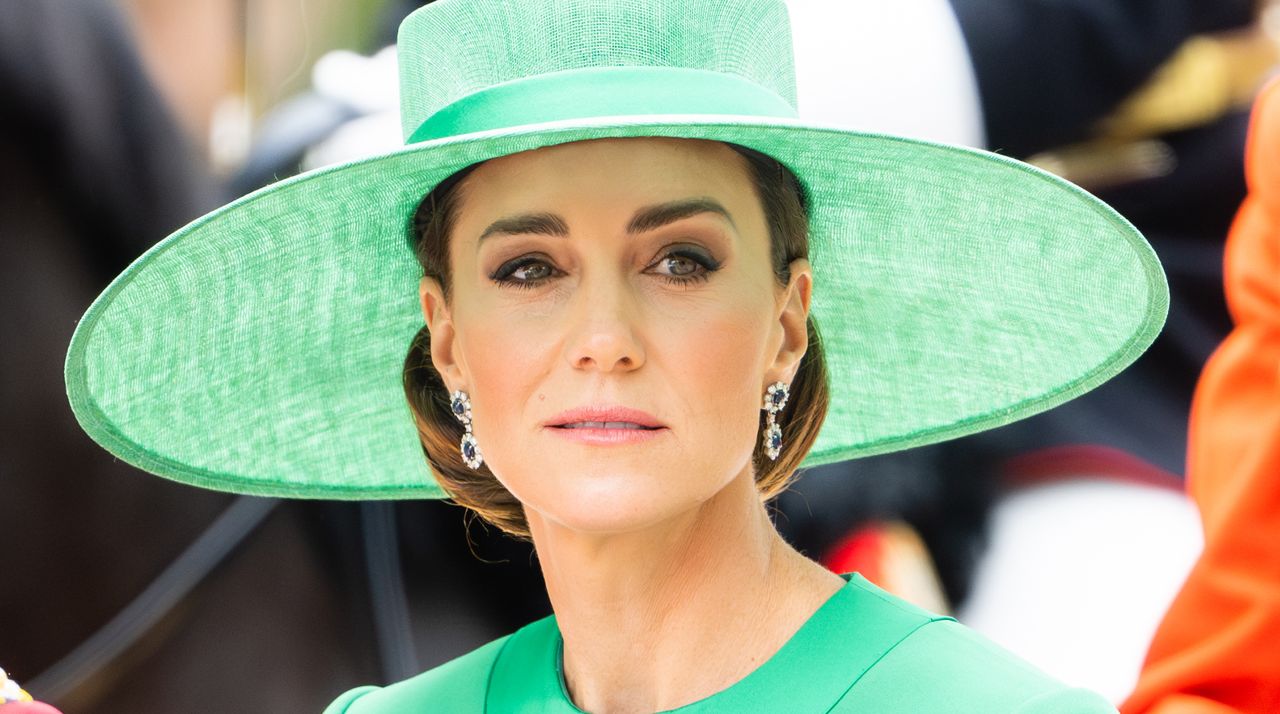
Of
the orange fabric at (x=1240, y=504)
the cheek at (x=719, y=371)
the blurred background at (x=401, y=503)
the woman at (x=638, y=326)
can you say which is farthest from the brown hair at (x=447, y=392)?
the orange fabric at (x=1240, y=504)

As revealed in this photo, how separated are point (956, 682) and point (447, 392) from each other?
707 millimetres

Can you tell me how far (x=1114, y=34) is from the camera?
8.81 feet

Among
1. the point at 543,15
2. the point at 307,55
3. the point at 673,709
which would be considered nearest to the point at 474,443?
the point at 673,709

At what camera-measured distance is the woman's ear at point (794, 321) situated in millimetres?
1689

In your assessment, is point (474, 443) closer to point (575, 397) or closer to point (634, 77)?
point (575, 397)

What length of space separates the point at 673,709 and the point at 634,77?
2.07ft

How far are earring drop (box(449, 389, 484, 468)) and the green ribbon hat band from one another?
294mm

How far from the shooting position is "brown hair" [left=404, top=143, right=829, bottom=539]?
166 centimetres

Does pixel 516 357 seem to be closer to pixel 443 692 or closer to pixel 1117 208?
pixel 443 692

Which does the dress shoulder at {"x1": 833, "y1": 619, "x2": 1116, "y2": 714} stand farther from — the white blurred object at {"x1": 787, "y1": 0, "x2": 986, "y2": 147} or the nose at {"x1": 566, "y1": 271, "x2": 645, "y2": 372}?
the white blurred object at {"x1": 787, "y1": 0, "x2": 986, "y2": 147}

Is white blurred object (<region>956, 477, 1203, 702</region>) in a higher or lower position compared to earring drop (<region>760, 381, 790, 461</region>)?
lower

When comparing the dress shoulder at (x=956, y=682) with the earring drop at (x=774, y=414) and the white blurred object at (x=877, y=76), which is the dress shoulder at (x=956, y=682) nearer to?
the earring drop at (x=774, y=414)

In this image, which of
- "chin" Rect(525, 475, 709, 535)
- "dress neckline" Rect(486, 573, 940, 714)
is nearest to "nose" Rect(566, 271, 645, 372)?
"chin" Rect(525, 475, 709, 535)

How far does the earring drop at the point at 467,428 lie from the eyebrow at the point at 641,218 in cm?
22
